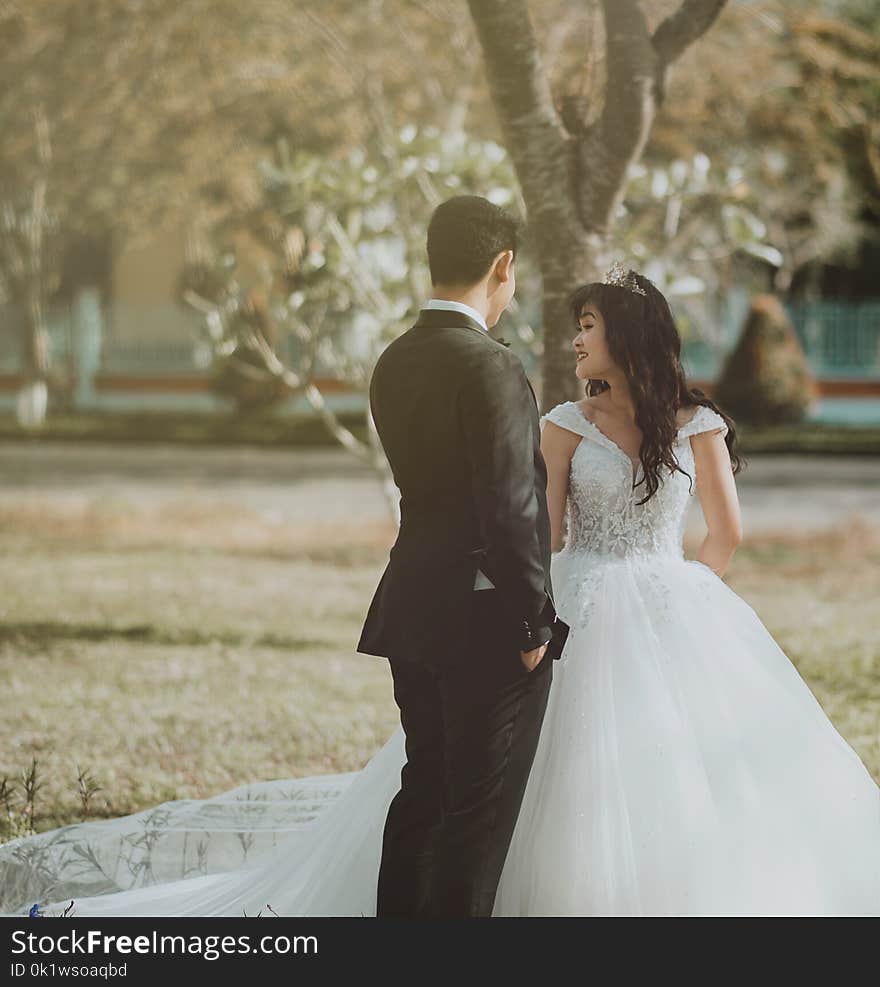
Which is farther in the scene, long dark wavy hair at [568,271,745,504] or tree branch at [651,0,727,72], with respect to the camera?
tree branch at [651,0,727,72]

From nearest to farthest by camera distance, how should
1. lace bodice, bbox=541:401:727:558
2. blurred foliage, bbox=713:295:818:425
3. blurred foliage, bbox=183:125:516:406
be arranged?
lace bodice, bbox=541:401:727:558 → blurred foliage, bbox=183:125:516:406 → blurred foliage, bbox=713:295:818:425

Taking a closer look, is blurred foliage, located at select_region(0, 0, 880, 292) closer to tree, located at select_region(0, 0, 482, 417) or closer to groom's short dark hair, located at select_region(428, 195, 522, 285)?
tree, located at select_region(0, 0, 482, 417)

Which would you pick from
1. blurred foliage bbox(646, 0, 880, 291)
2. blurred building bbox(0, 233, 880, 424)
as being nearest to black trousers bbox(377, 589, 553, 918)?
blurred foliage bbox(646, 0, 880, 291)

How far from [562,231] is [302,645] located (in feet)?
13.0

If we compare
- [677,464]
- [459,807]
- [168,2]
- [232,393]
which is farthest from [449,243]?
[232,393]

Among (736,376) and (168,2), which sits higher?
(168,2)

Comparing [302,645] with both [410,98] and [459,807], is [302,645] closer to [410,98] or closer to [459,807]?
[459,807]

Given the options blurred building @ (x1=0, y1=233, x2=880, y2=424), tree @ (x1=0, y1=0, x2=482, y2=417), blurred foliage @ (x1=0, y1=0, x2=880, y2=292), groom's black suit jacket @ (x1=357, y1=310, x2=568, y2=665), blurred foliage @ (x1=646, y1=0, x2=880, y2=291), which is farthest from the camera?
blurred building @ (x1=0, y1=233, x2=880, y2=424)

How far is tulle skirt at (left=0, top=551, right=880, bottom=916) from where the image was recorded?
3.80 m

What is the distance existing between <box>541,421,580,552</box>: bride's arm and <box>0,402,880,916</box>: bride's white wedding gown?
0.03 m

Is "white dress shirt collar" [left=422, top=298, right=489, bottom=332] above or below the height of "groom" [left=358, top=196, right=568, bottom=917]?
above

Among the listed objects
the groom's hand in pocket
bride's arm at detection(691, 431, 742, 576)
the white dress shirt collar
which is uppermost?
the white dress shirt collar

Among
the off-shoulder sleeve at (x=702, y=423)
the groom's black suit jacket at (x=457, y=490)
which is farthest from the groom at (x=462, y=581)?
the off-shoulder sleeve at (x=702, y=423)

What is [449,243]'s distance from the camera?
359 centimetres
